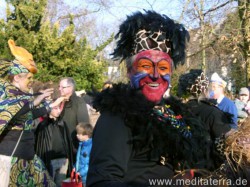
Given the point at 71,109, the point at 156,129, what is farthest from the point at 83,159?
the point at 156,129

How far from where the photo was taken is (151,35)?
2.35 meters

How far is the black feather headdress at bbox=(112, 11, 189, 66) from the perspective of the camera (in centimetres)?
237

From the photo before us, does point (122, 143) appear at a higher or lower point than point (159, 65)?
lower

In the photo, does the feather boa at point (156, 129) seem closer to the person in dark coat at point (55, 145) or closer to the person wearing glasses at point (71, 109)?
the person in dark coat at point (55, 145)

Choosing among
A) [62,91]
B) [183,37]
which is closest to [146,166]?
[183,37]

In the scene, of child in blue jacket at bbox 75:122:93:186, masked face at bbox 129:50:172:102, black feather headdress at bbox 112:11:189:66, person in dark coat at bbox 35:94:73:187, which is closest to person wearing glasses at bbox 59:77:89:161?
person in dark coat at bbox 35:94:73:187

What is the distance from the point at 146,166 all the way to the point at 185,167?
0.21 m

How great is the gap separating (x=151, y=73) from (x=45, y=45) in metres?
11.3

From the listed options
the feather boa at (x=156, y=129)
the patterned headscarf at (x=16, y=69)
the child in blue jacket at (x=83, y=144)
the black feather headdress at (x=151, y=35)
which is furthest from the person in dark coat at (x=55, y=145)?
the feather boa at (x=156, y=129)

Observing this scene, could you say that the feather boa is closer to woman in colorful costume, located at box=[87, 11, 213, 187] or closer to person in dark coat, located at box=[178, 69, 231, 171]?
woman in colorful costume, located at box=[87, 11, 213, 187]

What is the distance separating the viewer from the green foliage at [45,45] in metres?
13.1

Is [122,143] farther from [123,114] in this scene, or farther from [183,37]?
[183,37]

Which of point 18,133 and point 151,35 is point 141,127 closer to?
point 151,35

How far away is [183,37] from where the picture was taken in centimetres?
252
